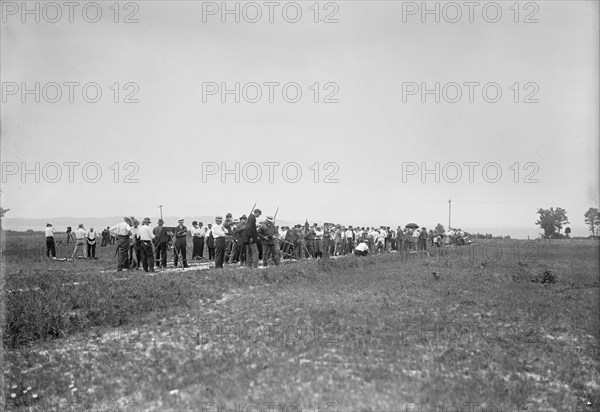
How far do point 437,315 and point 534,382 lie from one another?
3753mm

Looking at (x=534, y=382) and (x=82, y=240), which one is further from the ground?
(x=82, y=240)

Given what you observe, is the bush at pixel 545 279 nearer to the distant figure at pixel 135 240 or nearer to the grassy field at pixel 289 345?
the grassy field at pixel 289 345

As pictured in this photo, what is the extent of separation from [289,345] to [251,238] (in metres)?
10.4

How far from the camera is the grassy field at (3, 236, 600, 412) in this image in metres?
7.84

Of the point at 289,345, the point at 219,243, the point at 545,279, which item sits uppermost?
the point at 219,243

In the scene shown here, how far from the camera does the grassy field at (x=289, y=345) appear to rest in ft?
25.7

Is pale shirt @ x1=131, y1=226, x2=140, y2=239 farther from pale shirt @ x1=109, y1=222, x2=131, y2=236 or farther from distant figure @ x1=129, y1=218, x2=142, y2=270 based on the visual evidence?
pale shirt @ x1=109, y1=222, x2=131, y2=236

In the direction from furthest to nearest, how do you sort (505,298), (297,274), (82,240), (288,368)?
(82,240)
(297,274)
(505,298)
(288,368)

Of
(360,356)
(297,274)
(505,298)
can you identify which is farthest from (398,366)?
(297,274)

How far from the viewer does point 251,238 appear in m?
19.8

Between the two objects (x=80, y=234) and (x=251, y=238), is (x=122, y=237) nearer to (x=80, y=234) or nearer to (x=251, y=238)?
(x=251, y=238)

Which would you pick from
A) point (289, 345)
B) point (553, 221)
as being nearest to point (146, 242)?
point (289, 345)

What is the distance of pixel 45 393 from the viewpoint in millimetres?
8539

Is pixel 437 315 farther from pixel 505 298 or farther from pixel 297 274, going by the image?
pixel 297 274
